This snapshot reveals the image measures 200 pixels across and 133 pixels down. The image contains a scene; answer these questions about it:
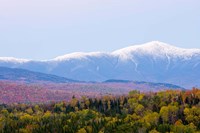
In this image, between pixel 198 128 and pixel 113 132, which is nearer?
pixel 113 132

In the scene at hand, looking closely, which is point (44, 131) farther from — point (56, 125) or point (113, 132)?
point (113, 132)

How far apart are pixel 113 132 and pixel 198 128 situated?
126ft

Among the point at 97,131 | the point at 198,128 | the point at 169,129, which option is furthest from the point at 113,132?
the point at 198,128

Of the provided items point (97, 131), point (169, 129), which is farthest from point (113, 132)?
point (169, 129)

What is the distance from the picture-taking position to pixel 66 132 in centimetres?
18975

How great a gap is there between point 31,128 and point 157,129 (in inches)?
2002

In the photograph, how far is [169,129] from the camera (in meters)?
190

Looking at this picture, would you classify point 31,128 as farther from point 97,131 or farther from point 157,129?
point 157,129

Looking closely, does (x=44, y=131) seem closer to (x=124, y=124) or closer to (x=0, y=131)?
(x=0, y=131)

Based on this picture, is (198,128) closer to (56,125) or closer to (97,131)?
(97,131)

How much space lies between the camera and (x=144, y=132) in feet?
603

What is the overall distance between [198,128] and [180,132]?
59.5ft

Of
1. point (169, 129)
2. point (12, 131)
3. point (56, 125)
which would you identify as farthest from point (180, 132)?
point (12, 131)

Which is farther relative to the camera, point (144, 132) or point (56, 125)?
point (56, 125)
